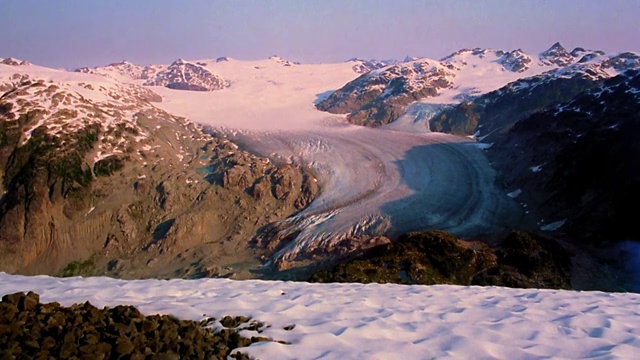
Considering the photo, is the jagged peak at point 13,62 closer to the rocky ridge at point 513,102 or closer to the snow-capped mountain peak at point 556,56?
the rocky ridge at point 513,102

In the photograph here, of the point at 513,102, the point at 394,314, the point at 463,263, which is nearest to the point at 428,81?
the point at 513,102

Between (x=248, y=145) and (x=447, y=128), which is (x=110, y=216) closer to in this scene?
(x=248, y=145)

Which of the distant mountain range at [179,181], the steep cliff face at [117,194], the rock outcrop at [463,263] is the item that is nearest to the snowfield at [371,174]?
the distant mountain range at [179,181]

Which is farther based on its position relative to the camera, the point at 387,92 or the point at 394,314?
the point at 387,92

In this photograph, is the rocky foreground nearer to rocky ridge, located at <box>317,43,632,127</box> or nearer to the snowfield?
the snowfield

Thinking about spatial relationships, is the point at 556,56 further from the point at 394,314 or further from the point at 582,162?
the point at 394,314

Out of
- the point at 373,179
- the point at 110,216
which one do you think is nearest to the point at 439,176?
the point at 373,179
